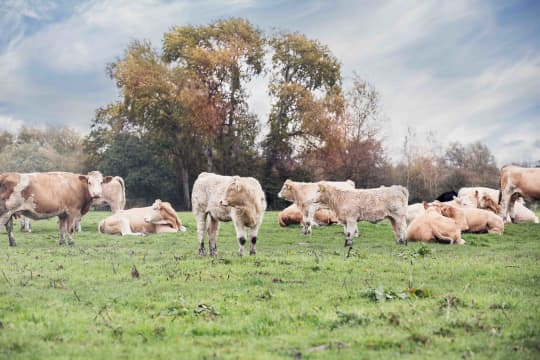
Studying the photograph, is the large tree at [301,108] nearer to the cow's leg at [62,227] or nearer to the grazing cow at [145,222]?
the grazing cow at [145,222]

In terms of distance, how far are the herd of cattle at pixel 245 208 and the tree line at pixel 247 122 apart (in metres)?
23.7

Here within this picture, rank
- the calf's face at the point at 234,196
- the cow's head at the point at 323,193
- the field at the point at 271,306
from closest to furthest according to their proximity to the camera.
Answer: the field at the point at 271,306 < the calf's face at the point at 234,196 < the cow's head at the point at 323,193

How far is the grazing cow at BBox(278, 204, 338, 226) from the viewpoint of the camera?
23.3 m

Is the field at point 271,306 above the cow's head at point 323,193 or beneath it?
beneath

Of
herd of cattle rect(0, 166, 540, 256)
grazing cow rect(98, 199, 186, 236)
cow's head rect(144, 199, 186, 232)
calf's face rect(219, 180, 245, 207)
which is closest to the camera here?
calf's face rect(219, 180, 245, 207)

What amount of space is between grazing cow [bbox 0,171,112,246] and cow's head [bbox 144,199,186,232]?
3344 mm

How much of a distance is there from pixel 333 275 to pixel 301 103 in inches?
1476

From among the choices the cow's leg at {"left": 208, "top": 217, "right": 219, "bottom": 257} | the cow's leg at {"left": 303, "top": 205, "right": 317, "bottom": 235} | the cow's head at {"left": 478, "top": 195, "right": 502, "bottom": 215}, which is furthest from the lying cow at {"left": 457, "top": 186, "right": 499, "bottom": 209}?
the cow's leg at {"left": 208, "top": 217, "right": 219, "bottom": 257}

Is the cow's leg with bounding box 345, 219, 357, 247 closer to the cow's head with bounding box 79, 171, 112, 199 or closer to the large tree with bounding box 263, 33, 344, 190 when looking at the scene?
the cow's head with bounding box 79, 171, 112, 199

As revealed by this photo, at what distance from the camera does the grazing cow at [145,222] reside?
21.1 metres

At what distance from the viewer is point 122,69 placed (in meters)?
49.1

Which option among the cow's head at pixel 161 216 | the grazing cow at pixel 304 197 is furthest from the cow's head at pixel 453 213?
the cow's head at pixel 161 216

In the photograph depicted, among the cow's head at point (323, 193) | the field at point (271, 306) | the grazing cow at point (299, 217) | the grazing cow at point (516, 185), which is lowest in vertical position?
the field at point (271, 306)

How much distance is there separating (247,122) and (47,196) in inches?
1277
